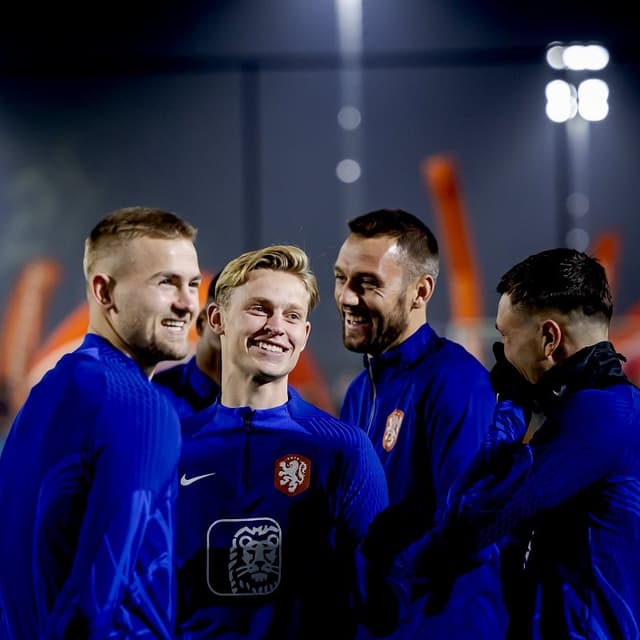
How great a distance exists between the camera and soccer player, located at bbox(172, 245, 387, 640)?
1.67 m

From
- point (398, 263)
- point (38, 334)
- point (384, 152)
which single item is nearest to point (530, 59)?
point (384, 152)

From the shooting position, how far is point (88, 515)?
154 cm

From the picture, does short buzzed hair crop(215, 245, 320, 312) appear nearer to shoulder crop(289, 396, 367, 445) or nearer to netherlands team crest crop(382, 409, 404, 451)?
shoulder crop(289, 396, 367, 445)

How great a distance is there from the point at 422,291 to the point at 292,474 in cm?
69

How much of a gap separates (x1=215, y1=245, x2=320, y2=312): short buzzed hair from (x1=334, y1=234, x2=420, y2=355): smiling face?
354mm

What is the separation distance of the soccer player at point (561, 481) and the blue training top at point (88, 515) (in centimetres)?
47

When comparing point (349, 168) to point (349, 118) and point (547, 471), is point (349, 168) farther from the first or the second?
point (547, 471)

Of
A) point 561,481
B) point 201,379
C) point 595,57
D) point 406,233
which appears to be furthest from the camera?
point 595,57

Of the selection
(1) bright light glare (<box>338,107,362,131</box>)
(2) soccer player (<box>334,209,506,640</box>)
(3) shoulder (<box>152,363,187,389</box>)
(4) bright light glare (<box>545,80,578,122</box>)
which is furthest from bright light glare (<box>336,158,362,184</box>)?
(2) soccer player (<box>334,209,506,640</box>)

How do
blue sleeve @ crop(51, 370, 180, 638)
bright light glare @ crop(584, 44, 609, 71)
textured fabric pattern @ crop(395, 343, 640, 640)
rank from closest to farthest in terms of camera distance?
→ 1. blue sleeve @ crop(51, 370, 180, 638)
2. textured fabric pattern @ crop(395, 343, 640, 640)
3. bright light glare @ crop(584, 44, 609, 71)

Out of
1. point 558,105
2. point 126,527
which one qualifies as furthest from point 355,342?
point 558,105

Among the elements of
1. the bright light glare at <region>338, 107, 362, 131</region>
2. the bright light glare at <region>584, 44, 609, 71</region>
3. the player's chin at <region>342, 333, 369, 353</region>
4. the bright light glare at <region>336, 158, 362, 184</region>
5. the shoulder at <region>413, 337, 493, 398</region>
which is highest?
the bright light glare at <region>584, 44, 609, 71</region>

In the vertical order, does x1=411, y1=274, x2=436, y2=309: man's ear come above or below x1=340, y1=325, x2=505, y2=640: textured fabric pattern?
above

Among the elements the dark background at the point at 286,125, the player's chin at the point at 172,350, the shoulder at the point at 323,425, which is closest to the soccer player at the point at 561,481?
the shoulder at the point at 323,425
